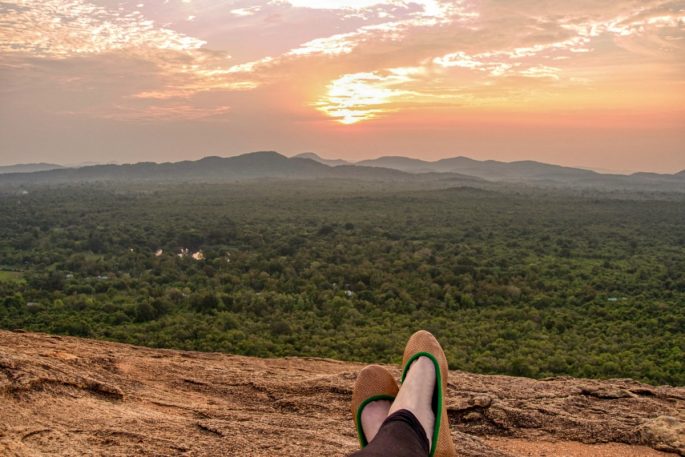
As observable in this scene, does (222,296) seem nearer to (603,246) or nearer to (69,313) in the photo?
(69,313)

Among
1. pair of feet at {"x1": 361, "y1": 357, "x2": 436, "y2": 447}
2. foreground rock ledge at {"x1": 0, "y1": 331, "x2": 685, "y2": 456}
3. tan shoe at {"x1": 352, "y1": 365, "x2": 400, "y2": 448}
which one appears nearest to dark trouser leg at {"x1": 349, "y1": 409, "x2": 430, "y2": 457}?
pair of feet at {"x1": 361, "y1": 357, "x2": 436, "y2": 447}

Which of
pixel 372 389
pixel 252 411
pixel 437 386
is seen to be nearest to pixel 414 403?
pixel 437 386

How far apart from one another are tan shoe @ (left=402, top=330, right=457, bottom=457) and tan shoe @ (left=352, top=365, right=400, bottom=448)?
6.0 inches

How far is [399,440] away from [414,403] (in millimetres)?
643

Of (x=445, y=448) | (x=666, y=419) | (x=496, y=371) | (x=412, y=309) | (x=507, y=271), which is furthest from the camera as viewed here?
(x=507, y=271)

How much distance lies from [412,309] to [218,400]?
16742mm

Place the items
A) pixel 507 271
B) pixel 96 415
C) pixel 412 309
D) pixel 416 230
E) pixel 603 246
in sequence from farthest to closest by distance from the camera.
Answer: pixel 416 230, pixel 603 246, pixel 507 271, pixel 412 309, pixel 96 415

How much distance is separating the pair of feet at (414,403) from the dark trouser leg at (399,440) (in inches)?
6.6

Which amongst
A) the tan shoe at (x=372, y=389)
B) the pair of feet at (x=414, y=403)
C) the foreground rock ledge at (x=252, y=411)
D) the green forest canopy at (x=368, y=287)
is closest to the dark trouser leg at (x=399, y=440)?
the pair of feet at (x=414, y=403)

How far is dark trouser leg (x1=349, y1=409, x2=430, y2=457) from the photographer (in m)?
2.58

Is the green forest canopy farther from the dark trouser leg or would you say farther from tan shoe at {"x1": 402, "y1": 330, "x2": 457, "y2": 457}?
the dark trouser leg

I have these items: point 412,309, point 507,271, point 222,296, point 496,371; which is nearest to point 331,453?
point 496,371

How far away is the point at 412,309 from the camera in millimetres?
22125

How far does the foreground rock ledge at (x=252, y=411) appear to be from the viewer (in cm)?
416
